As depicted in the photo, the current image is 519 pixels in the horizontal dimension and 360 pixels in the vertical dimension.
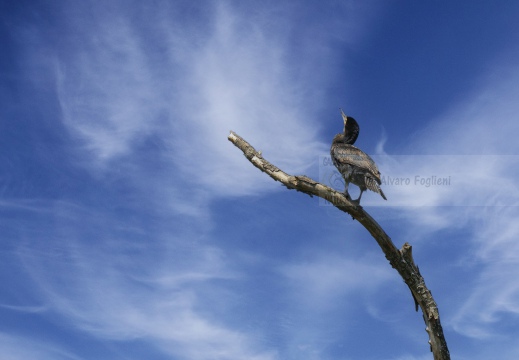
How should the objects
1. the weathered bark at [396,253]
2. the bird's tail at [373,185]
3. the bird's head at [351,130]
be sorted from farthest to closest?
the bird's head at [351,130] < the bird's tail at [373,185] < the weathered bark at [396,253]

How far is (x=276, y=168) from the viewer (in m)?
11.6

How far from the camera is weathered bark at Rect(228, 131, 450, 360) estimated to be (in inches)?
388

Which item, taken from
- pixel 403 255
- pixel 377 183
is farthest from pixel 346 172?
pixel 403 255

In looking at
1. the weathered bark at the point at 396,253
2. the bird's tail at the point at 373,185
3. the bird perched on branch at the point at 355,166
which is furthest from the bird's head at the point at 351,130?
the weathered bark at the point at 396,253

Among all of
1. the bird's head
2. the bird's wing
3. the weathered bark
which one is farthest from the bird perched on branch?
the weathered bark

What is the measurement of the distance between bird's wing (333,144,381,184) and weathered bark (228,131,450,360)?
106cm

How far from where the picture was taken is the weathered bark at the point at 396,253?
388 inches

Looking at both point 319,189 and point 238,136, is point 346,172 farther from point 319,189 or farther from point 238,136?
point 238,136

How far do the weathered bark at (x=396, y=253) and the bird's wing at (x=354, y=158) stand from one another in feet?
3.49

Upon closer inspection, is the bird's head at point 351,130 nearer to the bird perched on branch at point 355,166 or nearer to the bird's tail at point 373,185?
the bird perched on branch at point 355,166

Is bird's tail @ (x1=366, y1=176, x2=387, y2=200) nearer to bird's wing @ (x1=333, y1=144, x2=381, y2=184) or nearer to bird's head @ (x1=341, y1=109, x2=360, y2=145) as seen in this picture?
bird's wing @ (x1=333, y1=144, x2=381, y2=184)

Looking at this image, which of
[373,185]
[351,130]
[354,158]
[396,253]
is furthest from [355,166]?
[396,253]

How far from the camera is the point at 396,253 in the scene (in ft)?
33.6

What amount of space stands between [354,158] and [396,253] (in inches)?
106
